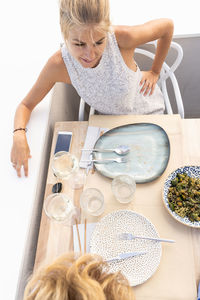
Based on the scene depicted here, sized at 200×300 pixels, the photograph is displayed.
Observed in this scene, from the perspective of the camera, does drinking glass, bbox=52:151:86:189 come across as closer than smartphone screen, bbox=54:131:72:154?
Yes

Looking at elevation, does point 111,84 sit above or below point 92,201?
above

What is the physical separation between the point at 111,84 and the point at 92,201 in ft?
1.73

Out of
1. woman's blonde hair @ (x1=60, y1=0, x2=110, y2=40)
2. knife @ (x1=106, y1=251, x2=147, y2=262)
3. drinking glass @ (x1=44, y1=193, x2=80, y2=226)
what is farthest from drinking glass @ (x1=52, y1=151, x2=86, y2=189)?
woman's blonde hair @ (x1=60, y1=0, x2=110, y2=40)

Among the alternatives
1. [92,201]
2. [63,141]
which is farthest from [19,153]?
[92,201]

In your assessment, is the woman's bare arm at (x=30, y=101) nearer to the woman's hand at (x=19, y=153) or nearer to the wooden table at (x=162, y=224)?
the woman's hand at (x=19, y=153)

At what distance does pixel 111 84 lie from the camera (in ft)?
3.43

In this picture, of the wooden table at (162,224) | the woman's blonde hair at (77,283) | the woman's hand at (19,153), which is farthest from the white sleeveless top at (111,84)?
the woman's blonde hair at (77,283)

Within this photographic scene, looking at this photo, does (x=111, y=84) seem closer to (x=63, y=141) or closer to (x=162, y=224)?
(x=63, y=141)

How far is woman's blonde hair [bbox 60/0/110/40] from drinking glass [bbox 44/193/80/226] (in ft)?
1.91

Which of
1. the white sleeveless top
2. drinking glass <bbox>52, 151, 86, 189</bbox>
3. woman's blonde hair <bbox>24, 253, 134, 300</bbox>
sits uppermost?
the white sleeveless top

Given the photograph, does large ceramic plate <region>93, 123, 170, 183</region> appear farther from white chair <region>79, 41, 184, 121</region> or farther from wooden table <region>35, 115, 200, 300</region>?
white chair <region>79, 41, 184, 121</region>

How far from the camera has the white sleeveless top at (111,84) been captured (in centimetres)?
97

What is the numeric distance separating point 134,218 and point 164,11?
120cm

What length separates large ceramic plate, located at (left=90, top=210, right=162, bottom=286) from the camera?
0.73 meters
